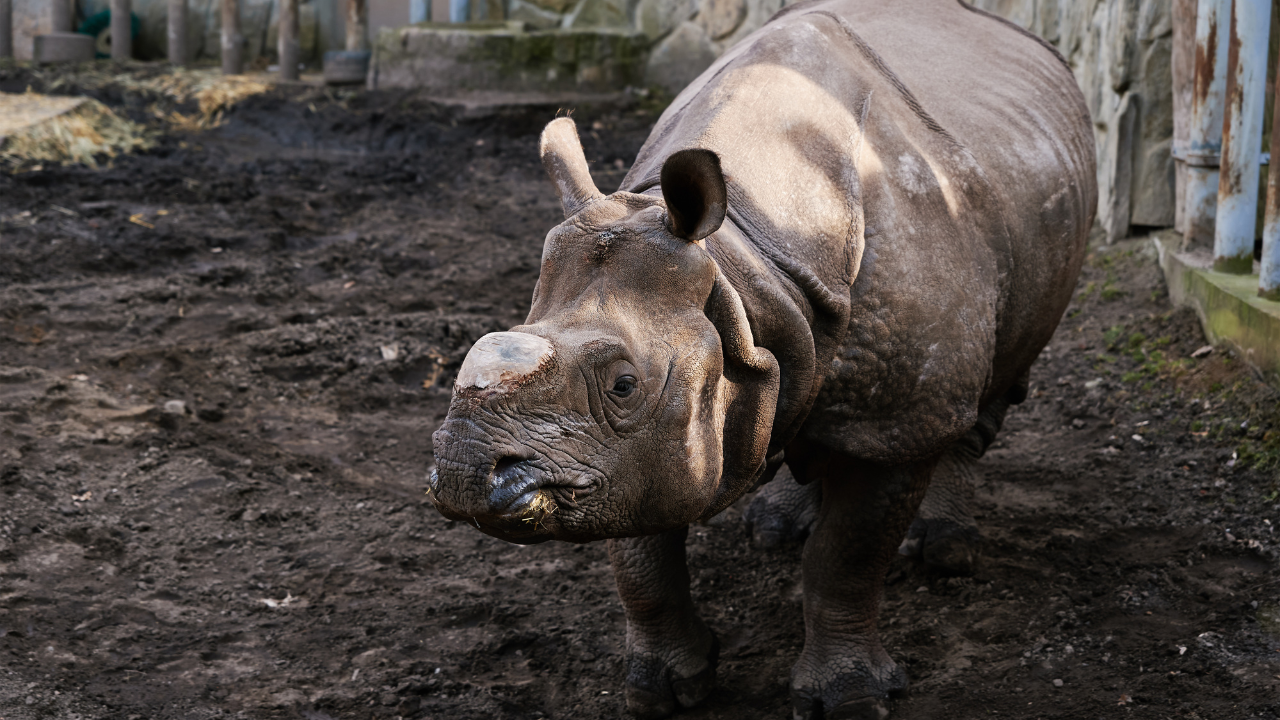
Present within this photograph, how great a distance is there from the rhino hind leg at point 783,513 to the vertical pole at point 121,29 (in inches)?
395

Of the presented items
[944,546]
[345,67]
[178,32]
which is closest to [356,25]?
[345,67]

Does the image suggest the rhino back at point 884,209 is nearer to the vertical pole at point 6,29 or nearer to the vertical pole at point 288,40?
the vertical pole at point 288,40

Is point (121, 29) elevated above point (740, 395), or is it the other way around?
point (740, 395)

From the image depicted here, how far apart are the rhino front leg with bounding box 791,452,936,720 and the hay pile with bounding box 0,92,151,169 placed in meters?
7.22

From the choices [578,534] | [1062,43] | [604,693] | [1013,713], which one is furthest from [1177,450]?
[1062,43]

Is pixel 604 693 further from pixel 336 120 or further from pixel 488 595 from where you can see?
pixel 336 120

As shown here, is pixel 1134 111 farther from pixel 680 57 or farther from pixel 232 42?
pixel 232 42

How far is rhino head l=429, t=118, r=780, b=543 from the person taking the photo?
6.74 feet

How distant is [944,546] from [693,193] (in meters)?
1.87

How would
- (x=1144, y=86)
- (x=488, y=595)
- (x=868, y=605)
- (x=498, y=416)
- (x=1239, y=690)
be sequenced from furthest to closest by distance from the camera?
(x=1144, y=86) → (x=488, y=595) → (x=868, y=605) → (x=1239, y=690) → (x=498, y=416)

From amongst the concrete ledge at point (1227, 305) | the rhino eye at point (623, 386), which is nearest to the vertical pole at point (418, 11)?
the concrete ledge at point (1227, 305)

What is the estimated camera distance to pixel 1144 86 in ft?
19.4

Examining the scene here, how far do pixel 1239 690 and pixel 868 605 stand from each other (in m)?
0.88

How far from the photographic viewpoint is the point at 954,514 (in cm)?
386
